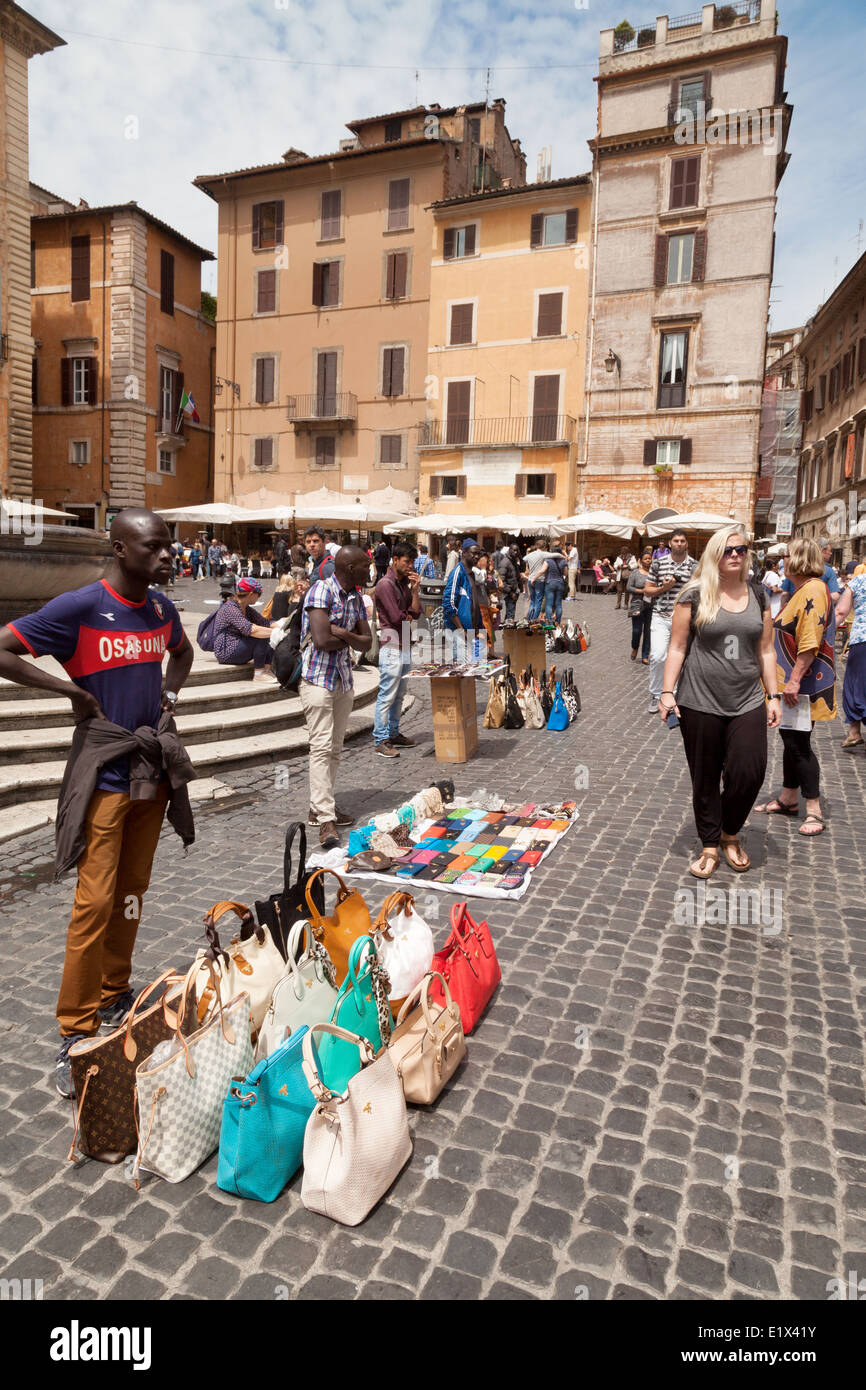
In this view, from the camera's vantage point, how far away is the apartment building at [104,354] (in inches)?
1362

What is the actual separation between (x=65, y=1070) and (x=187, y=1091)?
2.22 ft

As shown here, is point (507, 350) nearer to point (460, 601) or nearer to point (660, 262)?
point (660, 262)

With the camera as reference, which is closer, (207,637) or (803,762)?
(803,762)

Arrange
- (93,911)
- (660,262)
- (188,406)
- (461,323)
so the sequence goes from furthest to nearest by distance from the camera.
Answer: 1. (188,406)
2. (461,323)
3. (660,262)
4. (93,911)

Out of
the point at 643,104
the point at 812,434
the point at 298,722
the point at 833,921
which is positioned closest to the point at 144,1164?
the point at 833,921

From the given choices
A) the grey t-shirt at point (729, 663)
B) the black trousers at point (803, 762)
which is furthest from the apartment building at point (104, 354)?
the grey t-shirt at point (729, 663)

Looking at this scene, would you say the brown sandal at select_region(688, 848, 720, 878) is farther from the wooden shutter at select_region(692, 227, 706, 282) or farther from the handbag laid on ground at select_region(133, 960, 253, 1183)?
the wooden shutter at select_region(692, 227, 706, 282)

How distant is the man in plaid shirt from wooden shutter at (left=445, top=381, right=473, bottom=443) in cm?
2993

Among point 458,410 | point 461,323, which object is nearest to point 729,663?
point 458,410

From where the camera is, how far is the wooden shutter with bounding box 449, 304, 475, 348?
112 feet

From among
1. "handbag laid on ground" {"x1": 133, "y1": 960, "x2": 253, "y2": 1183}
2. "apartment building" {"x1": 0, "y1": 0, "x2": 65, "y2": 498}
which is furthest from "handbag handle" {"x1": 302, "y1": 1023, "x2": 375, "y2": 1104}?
"apartment building" {"x1": 0, "y1": 0, "x2": 65, "y2": 498}

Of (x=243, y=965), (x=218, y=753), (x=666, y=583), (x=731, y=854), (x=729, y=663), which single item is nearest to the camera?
(x=243, y=965)

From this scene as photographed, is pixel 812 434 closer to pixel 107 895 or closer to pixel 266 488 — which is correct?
pixel 266 488

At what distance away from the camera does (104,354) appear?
→ 35.3 m
